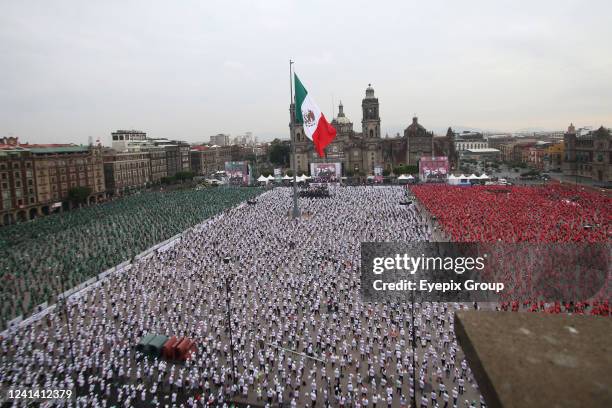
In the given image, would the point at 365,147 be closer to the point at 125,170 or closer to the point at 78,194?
the point at 125,170

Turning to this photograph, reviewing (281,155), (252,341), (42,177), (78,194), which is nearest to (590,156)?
(281,155)

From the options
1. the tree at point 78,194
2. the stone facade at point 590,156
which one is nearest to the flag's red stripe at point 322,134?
the tree at point 78,194

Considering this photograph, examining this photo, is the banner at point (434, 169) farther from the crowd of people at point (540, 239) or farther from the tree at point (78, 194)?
the tree at point (78, 194)

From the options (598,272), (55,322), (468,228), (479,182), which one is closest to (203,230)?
(55,322)

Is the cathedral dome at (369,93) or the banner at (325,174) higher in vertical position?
the cathedral dome at (369,93)

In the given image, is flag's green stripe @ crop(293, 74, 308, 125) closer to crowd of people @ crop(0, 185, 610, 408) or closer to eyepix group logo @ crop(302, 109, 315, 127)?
eyepix group logo @ crop(302, 109, 315, 127)
